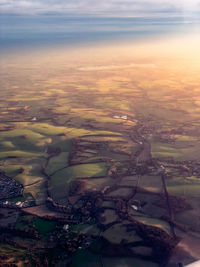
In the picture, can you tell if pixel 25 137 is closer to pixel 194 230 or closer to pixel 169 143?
pixel 169 143

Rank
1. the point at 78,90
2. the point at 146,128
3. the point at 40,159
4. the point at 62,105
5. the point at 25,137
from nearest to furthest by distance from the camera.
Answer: the point at 40,159
the point at 25,137
the point at 146,128
the point at 62,105
the point at 78,90

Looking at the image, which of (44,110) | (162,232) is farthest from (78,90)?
(162,232)

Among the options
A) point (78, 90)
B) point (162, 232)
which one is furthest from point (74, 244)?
point (78, 90)

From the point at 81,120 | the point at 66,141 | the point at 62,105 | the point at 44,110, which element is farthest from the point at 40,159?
the point at 62,105

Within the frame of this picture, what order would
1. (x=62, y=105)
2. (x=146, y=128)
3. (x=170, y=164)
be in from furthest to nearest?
(x=62, y=105), (x=146, y=128), (x=170, y=164)

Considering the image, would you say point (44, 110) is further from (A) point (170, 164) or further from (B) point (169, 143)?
(A) point (170, 164)

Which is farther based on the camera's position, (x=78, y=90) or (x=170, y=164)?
(x=78, y=90)

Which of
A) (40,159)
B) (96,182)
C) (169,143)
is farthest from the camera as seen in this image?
(169,143)

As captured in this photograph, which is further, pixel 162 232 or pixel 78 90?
pixel 78 90

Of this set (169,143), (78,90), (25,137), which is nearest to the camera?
(169,143)
